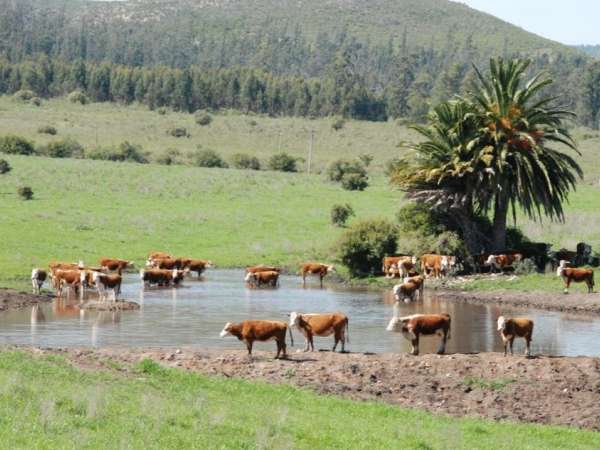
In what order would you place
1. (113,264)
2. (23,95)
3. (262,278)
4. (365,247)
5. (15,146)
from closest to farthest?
(262,278) → (113,264) → (365,247) → (15,146) → (23,95)

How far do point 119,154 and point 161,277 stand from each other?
2096 inches

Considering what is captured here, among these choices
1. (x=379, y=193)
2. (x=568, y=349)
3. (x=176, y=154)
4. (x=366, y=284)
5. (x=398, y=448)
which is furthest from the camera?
(x=176, y=154)

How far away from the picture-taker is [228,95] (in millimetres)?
160000

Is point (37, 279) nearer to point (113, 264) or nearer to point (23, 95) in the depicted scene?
point (113, 264)

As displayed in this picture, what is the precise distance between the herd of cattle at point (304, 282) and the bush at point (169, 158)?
1799 inches

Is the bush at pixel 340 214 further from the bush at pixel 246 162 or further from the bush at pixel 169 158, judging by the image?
the bush at pixel 246 162

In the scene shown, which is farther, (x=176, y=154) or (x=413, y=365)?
(x=176, y=154)

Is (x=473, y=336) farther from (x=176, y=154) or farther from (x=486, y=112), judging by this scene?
(x=176, y=154)

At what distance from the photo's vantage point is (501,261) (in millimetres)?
42344

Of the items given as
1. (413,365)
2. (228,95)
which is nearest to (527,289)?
(413,365)

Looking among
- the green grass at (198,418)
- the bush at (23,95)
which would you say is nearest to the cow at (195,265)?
the green grass at (198,418)

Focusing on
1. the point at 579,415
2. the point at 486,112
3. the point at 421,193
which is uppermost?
the point at 486,112

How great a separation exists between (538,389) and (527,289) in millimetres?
17576

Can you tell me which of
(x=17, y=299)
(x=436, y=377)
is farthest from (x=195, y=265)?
(x=436, y=377)
